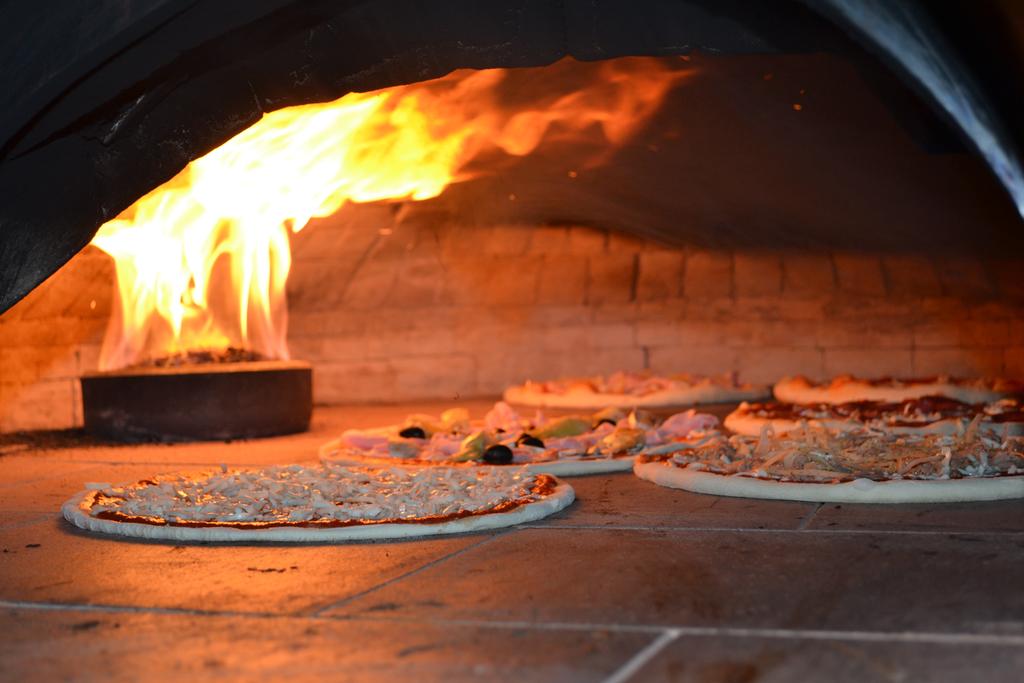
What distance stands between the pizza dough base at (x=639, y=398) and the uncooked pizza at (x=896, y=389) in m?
0.35

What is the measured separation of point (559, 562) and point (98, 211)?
2177mm

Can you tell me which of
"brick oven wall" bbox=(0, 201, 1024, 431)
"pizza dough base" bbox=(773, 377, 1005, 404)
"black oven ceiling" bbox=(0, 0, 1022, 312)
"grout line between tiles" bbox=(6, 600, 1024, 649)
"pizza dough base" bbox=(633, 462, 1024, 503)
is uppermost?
"black oven ceiling" bbox=(0, 0, 1022, 312)

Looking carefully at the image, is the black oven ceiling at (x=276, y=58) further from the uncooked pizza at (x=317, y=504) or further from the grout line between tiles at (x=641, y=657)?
the grout line between tiles at (x=641, y=657)

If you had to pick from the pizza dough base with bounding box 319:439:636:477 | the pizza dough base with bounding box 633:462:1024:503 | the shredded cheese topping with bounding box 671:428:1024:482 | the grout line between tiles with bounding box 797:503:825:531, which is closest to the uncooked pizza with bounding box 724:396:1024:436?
the shredded cheese topping with bounding box 671:428:1024:482

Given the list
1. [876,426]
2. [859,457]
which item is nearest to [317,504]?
[859,457]

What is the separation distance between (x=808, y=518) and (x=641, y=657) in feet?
5.33

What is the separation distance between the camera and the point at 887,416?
6062 millimetres

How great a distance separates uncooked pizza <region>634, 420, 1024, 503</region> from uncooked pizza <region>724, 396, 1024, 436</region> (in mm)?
488

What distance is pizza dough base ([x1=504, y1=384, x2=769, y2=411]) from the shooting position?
26.9 ft

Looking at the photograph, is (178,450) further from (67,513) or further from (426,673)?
(426,673)

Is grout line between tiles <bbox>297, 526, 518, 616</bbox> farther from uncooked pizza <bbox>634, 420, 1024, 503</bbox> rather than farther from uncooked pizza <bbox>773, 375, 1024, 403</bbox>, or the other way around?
uncooked pizza <bbox>773, 375, 1024, 403</bbox>

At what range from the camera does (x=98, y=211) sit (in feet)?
14.0

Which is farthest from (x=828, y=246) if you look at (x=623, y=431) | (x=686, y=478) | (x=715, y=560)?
(x=715, y=560)

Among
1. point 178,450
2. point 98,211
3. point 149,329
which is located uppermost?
point 98,211
